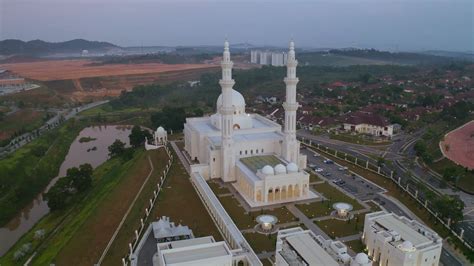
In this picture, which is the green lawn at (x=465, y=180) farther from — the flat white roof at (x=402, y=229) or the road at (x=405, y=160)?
the flat white roof at (x=402, y=229)

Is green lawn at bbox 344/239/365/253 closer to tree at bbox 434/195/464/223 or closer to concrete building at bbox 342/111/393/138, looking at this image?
tree at bbox 434/195/464/223

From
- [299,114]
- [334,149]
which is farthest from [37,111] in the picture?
[334,149]

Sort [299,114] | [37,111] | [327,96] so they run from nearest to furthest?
[299,114]
[37,111]
[327,96]

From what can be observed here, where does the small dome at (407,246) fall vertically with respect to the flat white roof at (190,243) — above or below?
above

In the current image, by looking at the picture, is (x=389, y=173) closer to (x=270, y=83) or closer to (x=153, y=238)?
(x=153, y=238)

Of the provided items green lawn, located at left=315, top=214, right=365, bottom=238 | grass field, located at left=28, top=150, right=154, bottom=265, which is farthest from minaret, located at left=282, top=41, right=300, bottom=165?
grass field, located at left=28, top=150, right=154, bottom=265

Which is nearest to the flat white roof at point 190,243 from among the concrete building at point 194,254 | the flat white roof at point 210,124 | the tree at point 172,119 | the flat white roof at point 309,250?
the concrete building at point 194,254
